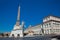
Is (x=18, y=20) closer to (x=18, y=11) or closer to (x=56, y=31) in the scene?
(x=18, y=11)

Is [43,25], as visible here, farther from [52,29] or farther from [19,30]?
[19,30]

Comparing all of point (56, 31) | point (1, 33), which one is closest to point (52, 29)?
point (56, 31)

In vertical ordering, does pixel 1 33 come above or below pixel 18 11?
below

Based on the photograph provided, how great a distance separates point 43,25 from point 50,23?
7.71 metres

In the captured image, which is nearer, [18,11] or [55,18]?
[55,18]

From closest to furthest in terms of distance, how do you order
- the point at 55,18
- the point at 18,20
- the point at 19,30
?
1. the point at 55,18
2. the point at 19,30
3. the point at 18,20

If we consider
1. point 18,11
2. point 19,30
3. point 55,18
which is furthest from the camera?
point 18,11

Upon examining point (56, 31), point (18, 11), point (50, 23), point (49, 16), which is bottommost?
point (56, 31)

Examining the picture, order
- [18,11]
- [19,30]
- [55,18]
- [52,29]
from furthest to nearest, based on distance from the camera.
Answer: [18,11] → [19,30] → [55,18] → [52,29]

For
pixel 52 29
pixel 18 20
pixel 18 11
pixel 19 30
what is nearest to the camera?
pixel 52 29

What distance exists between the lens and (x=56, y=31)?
9900 cm

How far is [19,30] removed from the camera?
134875 mm

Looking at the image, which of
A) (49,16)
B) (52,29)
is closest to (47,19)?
(49,16)

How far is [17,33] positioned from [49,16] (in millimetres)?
45409
